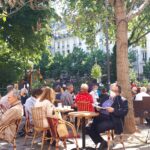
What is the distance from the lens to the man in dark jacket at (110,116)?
9469 mm

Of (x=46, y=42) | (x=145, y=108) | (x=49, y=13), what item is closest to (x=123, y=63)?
(x=145, y=108)

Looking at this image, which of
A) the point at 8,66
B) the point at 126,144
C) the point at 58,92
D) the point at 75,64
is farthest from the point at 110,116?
the point at 75,64

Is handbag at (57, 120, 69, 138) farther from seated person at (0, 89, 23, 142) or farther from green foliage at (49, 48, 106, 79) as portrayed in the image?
green foliage at (49, 48, 106, 79)

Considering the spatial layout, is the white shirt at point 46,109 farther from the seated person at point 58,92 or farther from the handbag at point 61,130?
the seated person at point 58,92

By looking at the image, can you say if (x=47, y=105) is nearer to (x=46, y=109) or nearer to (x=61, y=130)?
(x=46, y=109)

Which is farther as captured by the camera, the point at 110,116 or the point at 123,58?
the point at 123,58

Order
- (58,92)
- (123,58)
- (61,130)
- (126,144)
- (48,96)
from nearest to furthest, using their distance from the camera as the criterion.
Result: (61,130), (48,96), (126,144), (123,58), (58,92)

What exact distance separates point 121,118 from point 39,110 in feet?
6.12

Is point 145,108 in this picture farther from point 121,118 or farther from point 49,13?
point 49,13

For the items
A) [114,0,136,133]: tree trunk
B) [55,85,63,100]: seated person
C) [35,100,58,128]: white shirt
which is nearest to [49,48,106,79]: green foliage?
[55,85,63,100]: seated person

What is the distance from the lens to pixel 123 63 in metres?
12.8

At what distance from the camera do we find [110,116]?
9.61 m

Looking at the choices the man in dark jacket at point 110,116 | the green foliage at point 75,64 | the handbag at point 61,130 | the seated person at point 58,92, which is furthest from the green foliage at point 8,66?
the green foliage at point 75,64

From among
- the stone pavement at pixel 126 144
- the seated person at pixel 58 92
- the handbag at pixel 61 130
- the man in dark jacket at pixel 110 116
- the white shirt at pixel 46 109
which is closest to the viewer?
the handbag at pixel 61 130
